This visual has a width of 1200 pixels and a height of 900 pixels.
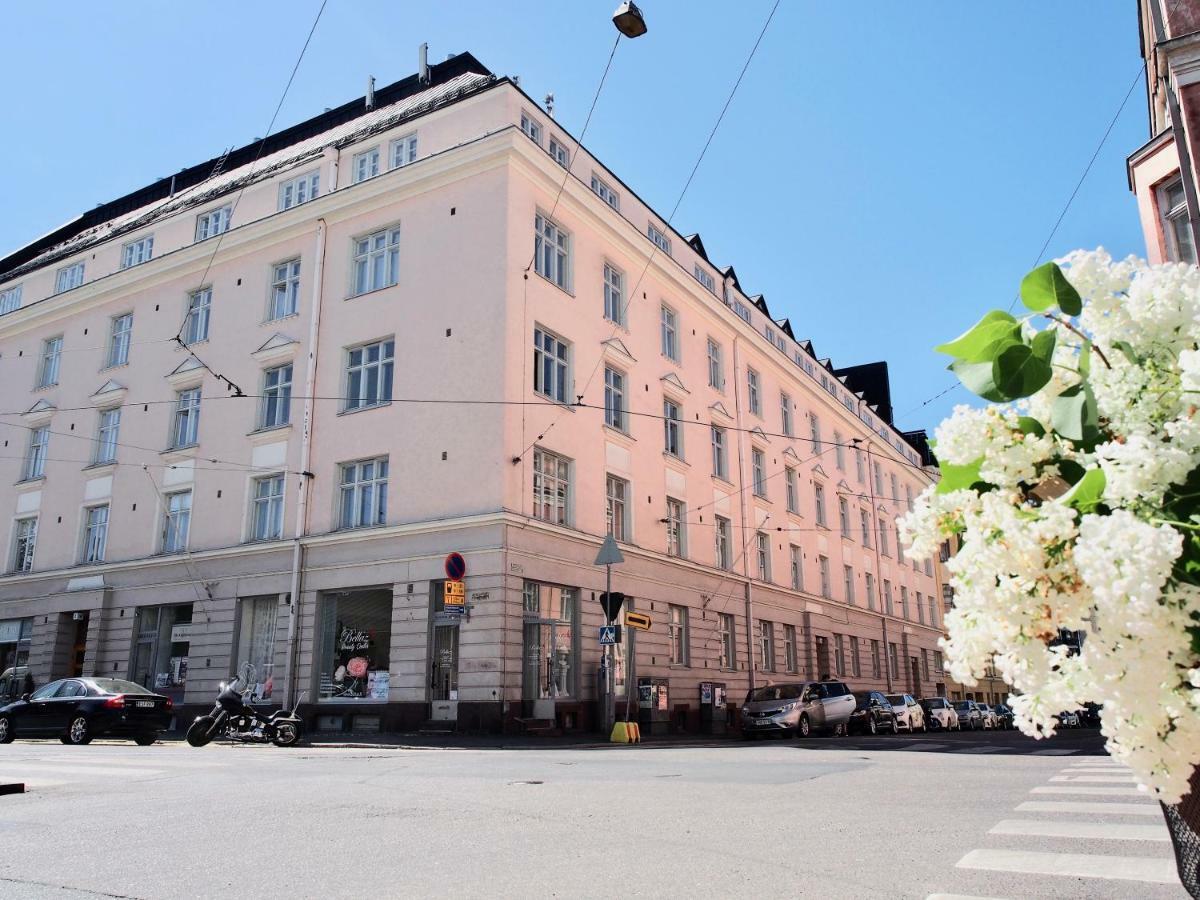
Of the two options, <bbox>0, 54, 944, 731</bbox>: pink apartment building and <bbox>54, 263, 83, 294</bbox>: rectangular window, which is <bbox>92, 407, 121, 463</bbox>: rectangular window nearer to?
<bbox>0, 54, 944, 731</bbox>: pink apartment building

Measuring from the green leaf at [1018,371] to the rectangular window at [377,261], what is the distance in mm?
25022

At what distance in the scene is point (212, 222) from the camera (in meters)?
30.7

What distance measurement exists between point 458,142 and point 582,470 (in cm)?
936

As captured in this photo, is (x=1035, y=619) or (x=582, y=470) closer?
(x=1035, y=619)

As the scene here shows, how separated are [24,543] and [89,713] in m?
A: 16.5

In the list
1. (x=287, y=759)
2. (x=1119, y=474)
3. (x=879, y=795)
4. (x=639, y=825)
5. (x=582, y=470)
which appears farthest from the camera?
(x=582, y=470)

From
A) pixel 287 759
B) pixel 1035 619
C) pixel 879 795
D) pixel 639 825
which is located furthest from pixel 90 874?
pixel 287 759

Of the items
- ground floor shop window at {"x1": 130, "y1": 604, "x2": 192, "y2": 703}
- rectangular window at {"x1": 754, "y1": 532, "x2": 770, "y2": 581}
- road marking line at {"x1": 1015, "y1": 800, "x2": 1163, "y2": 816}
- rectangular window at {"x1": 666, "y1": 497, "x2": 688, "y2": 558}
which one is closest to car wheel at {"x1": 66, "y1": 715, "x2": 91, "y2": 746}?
ground floor shop window at {"x1": 130, "y1": 604, "x2": 192, "y2": 703}

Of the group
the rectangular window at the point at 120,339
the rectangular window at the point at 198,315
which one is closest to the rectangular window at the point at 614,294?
the rectangular window at the point at 198,315

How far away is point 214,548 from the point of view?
26656 mm

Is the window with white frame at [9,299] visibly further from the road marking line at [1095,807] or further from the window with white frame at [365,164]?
the road marking line at [1095,807]

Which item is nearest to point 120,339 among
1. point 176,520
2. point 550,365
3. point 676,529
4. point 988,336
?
point 176,520

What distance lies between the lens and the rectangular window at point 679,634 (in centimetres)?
2841

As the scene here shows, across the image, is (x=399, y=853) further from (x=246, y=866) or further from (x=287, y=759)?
(x=287, y=759)
